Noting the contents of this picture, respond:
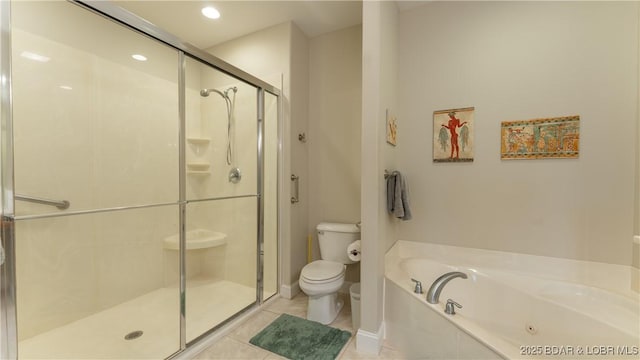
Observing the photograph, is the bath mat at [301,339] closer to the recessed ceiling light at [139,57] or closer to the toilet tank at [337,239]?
the toilet tank at [337,239]

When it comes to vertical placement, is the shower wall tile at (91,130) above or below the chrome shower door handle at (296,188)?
above

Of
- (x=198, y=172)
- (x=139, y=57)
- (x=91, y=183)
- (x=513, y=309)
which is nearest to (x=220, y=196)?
(x=198, y=172)

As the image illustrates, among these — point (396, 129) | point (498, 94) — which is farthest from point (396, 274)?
point (498, 94)

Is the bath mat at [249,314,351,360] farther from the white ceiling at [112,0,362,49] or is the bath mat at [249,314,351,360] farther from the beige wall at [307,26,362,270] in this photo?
the white ceiling at [112,0,362,49]

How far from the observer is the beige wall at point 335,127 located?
8.04 ft

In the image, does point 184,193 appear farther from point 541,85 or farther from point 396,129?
point 541,85

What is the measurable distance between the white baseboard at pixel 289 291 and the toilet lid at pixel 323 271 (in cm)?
46

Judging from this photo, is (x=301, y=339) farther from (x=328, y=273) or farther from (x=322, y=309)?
(x=328, y=273)

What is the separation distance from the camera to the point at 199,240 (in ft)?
7.04

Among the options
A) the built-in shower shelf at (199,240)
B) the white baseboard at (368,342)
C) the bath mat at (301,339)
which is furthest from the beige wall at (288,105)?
the white baseboard at (368,342)

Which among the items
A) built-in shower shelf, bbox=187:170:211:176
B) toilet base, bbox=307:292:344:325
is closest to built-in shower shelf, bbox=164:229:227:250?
built-in shower shelf, bbox=187:170:211:176

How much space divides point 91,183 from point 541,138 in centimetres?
319

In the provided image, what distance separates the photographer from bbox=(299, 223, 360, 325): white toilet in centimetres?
190

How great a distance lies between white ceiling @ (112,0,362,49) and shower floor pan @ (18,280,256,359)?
7.83 ft
